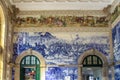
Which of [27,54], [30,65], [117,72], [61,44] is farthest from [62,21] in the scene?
[117,72]

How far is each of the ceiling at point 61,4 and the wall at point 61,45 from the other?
64.9 inches

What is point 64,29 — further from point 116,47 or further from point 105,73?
point 105,73

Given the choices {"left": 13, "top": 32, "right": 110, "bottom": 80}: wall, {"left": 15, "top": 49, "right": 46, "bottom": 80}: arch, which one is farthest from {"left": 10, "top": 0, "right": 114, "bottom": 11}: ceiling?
{"left": 15, "top": 49, "right": 46, "bottom": 80}: arch

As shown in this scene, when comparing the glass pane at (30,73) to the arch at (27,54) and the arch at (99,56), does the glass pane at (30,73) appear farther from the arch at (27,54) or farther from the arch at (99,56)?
the arch at (99,56)

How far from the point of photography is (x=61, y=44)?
17.4m

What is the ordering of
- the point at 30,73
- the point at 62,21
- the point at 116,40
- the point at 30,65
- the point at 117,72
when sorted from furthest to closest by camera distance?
the point at 30,73 → the point at 62,21 → the point at 30,65 → the point at 116,40 → the point at 117,72

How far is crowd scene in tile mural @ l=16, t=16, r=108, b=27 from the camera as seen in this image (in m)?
17.6

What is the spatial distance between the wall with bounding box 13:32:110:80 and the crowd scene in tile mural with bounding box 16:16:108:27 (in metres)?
0.61

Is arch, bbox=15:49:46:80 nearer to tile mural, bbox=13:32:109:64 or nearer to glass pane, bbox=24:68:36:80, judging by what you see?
tile mural, bbox=13:32:109:64

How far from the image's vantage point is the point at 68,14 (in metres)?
17.8

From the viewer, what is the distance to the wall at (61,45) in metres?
17.1

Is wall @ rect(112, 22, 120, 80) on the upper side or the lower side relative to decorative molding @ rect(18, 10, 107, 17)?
lower

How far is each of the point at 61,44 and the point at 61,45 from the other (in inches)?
2.6

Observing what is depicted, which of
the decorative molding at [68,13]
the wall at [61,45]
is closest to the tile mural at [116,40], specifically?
the wall at [61,45]
